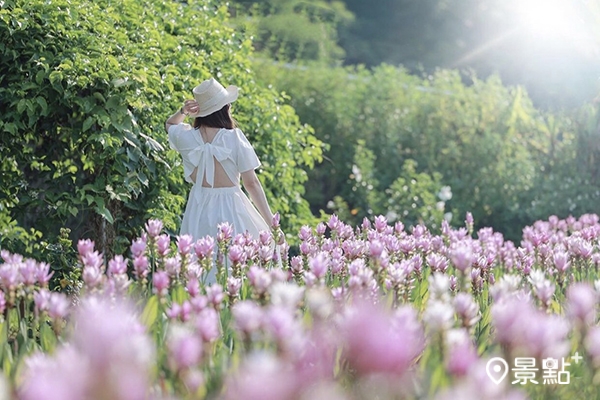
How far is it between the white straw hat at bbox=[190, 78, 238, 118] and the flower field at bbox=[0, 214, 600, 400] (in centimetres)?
150

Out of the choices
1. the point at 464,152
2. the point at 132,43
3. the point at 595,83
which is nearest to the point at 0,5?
the point at 132,43

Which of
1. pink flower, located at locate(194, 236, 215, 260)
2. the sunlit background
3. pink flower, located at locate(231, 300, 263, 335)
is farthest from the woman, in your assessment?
the sunlit background

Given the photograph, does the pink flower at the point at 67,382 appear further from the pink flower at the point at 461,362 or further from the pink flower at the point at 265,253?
the pink flower at the point at 265,253

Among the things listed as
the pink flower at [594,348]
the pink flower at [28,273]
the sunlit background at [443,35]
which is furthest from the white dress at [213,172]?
the sunlit background at [443,35]

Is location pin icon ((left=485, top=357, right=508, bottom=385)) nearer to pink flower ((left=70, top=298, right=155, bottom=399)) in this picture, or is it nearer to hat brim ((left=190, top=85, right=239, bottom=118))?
pink flower ((left=70, top=298, right=155, bottom=399))

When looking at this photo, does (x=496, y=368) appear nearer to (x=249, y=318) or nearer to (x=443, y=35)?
(x=249, y=318)

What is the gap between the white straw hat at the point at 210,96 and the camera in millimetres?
4977

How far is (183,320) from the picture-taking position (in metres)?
2.42

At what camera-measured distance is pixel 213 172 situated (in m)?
5.06

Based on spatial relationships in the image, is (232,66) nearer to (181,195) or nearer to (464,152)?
(181,195)

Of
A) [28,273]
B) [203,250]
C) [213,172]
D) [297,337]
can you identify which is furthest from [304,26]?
[297,337]

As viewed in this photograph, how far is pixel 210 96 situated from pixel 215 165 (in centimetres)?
40

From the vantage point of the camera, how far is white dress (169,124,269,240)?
5.00m

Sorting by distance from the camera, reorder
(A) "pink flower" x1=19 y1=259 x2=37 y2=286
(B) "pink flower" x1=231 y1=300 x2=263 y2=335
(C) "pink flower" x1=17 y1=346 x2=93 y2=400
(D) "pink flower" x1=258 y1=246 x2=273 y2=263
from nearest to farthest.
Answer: (C) "pink flower" x1=17 y1=346 x2=93 y2=400 → (B) "pink flower" x1=231 y1=300 x2=263 y2=335 → (A) "pink flower" x1=19 y1=259 x2=37 y2=286 → (D) "pink flower" x1=258 y1=246 x2=273 y2=263
